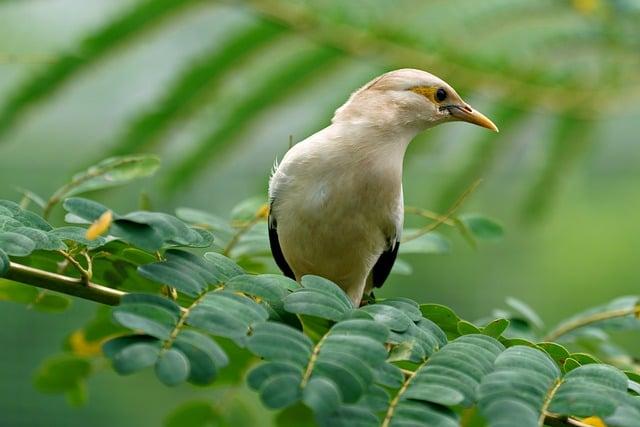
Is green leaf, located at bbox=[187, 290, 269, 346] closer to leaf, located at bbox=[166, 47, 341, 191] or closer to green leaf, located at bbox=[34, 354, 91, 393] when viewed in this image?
green leaf, located at bbox=[34, 354, 91, 393]

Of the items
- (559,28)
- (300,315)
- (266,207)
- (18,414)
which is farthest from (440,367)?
(18,414)

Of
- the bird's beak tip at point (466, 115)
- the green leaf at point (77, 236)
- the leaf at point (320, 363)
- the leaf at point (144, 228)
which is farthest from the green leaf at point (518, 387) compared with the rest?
the bird's beak tip at point (466, 115)

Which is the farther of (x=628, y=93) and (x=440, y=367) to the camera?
(x=628, y=93)

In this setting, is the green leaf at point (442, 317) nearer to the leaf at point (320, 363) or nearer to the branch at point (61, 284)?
the leaf at point (320, 363)

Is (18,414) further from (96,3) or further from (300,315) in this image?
(300,315)

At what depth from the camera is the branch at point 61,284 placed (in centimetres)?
107

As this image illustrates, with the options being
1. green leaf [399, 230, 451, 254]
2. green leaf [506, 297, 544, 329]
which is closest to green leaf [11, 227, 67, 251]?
green leaf [399, 230, 451, 254]

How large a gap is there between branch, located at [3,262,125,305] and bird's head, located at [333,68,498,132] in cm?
67

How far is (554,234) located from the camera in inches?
252

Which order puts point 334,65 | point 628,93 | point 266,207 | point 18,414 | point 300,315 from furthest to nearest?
point 18,414, point 628,93, point 334,65, point 266,207, point 300,315

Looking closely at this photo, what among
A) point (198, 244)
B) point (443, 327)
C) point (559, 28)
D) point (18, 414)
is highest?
point (559, 28)

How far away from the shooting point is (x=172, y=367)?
87 centimetres

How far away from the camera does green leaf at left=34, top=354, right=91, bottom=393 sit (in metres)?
1.73

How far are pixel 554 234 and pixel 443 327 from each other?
526 cm
